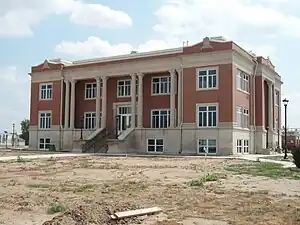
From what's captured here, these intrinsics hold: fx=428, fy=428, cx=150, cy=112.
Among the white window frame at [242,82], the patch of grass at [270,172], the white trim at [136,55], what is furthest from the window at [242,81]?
the patch of grass at [270,172]

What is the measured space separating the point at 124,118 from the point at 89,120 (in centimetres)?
512

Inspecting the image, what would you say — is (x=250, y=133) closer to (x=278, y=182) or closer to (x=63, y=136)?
(x=63, y=136)

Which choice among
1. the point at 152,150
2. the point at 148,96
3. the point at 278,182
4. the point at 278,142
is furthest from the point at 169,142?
the point at 278,182

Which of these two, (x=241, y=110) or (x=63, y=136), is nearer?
(x=241, y=110)

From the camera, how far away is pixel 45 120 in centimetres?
5469

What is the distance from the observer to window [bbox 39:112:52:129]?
178 feet

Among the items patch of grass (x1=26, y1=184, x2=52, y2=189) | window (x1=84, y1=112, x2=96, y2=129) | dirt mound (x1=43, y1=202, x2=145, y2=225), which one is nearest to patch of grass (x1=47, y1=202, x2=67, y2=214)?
dirt mound (x1=43, y1=202, x2=145, y2=225)

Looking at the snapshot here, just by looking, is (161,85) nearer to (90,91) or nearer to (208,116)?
(208,116)

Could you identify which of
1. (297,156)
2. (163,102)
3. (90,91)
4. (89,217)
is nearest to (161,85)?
(163,102)

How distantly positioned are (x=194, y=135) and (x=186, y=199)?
3067cm

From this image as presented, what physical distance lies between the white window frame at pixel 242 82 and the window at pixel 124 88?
13.1 meters

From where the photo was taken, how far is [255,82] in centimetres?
4806

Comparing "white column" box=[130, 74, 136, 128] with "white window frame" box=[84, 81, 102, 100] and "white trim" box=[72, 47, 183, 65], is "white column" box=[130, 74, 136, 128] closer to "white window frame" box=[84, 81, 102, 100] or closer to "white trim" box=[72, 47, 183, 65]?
"white trim" box=[72, 47, 183, 65]

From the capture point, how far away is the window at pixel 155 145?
45.1 metres
